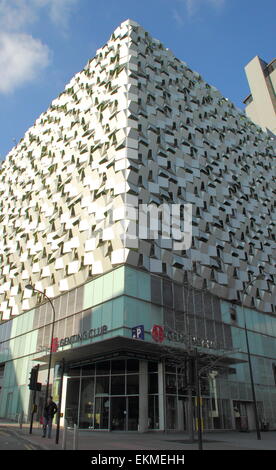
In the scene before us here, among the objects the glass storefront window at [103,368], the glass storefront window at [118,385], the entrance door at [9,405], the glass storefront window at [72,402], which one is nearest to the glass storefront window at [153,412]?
the glass storefront window at [118,385]

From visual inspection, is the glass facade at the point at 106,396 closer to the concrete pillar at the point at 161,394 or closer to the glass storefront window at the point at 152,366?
the glass storefront window at the point at 152,366

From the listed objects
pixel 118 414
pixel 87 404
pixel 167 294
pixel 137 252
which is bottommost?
pixel 118 414

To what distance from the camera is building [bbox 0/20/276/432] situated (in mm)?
30906

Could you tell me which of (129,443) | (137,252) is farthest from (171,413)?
(137,252)

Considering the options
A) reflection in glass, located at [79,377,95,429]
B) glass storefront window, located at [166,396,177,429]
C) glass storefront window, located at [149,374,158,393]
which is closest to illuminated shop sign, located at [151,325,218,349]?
glass storefront window, located at [149,374,158,393]

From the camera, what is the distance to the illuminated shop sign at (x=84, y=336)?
30516 mm

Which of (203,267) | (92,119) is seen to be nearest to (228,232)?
(203,267)

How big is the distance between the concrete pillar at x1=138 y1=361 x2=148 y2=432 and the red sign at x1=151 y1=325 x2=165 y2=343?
2501 mm

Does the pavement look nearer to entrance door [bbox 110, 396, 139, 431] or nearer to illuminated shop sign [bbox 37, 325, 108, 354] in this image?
entrance door [bbox 110, 396, 139, 431]

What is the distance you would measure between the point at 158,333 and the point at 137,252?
6879 millimetres

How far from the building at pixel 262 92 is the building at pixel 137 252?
3693 cm

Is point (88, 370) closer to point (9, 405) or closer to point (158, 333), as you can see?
point (158, 333)

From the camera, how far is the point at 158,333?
30375mm

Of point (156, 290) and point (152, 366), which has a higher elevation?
point (156, 290)
